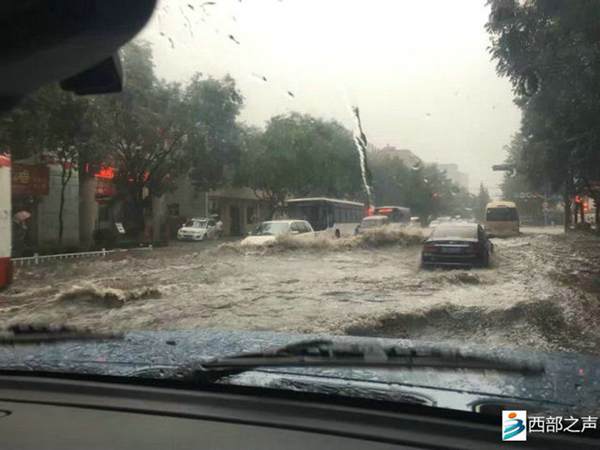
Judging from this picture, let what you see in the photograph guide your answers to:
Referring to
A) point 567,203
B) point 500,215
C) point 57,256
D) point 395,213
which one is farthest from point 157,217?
point 567,203

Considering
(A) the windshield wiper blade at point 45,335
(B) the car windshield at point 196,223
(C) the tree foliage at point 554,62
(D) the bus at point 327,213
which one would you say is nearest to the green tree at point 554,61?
(C) the tree foliage at point 554,62

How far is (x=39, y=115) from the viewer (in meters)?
4.75

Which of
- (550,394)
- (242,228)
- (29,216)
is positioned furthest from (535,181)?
(29,216)

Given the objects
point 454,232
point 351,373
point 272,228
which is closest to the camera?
point 351,373

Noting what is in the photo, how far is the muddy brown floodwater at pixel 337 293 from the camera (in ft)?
12.7

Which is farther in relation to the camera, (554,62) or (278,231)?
Result: (278,231)

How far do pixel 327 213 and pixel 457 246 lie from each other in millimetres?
1565

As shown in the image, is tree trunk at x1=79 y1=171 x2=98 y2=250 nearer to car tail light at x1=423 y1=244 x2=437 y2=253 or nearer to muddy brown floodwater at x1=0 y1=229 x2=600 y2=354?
muddy brown floodwater at x1=0 y1=229 x2=600 y2=354

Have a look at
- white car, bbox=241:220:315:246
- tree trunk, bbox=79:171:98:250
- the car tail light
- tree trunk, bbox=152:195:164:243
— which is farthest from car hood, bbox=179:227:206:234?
the car tail light

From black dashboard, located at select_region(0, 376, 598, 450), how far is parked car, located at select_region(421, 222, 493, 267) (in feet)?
10.8

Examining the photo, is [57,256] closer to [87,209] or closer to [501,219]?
[87,209]

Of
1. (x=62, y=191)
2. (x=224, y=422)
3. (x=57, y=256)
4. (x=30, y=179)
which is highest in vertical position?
(x=30, y=179)

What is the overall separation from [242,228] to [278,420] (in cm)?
451

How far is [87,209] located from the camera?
6.82 meters
